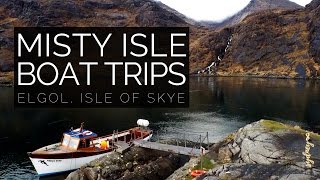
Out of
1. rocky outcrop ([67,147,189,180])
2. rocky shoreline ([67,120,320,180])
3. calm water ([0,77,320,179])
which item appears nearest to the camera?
rocky shoreline ([67,120,320,180])

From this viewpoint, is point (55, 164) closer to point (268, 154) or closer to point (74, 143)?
point (74, 143)

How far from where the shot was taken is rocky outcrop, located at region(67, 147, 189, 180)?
4619 centimetres

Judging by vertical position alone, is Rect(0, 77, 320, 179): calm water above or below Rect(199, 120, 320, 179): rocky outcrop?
below

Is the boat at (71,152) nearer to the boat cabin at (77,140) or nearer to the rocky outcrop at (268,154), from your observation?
the boat cabin at (77,140)

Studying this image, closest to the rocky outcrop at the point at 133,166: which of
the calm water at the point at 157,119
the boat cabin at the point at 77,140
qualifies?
the boat cabin at the point at 77,140

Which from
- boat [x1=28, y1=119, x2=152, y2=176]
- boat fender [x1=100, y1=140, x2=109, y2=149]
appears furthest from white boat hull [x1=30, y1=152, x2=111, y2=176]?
boat fender [x1=100, y1=140, x2=109, y2=149]

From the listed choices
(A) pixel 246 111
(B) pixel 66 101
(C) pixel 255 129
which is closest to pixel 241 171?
(C) pixel 255 129

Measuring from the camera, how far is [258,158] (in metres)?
32.3

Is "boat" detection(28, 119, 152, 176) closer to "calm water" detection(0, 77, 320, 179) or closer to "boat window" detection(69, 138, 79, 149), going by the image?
"boat window" detection(69, 138, 79, 149)

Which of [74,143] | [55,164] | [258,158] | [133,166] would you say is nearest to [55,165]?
[55,164]

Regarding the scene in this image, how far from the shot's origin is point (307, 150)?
31609mm

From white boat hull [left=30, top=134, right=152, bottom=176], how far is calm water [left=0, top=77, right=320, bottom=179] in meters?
1.13

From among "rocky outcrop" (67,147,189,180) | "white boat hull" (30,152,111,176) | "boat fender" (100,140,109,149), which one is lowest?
"white boat hull" (30,152,111,176)

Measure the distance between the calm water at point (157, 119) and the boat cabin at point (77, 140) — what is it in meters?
4.64
